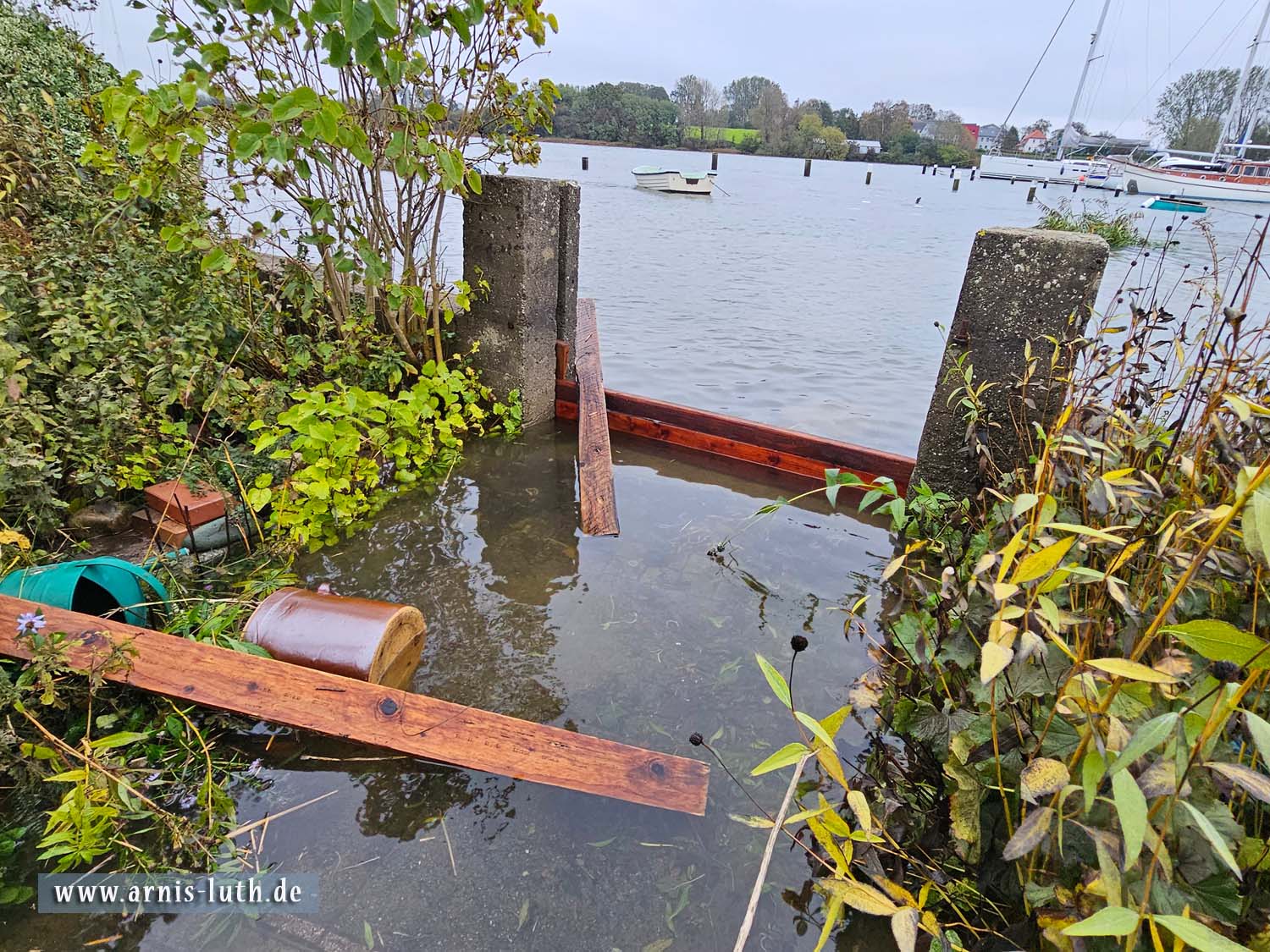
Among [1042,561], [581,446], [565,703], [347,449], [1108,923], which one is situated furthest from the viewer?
[581,446]

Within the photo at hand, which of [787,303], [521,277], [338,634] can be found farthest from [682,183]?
[338,634]

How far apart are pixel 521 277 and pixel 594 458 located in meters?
1.67

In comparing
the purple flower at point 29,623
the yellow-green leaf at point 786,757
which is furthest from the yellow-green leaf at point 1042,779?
the purple flower at point 29,623

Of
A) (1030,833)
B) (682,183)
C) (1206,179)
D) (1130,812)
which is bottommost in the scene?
(1030,833)

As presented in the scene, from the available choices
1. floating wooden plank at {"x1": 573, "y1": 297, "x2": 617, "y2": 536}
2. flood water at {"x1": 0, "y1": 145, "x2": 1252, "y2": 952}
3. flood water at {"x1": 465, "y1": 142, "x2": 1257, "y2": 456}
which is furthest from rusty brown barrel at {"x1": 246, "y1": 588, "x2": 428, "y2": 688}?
flood water at {"x1": 465, "y1": 142, "x2": 1257, "y2": 456}

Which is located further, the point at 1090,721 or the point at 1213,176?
the point at 1213,176

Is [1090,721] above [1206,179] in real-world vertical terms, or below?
below

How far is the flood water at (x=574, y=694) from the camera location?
6.66 ft

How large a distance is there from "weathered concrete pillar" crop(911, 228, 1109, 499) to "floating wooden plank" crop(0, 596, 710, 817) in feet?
6.55

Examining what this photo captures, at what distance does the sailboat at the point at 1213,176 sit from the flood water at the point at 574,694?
51.9 m

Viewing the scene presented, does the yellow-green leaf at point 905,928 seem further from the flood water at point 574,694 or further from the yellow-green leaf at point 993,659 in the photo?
the flood water at point 574,694

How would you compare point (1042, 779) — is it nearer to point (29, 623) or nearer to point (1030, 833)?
point (1030, 833)

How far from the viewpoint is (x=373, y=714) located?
232 cm

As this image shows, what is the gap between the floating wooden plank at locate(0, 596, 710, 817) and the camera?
2.18m
